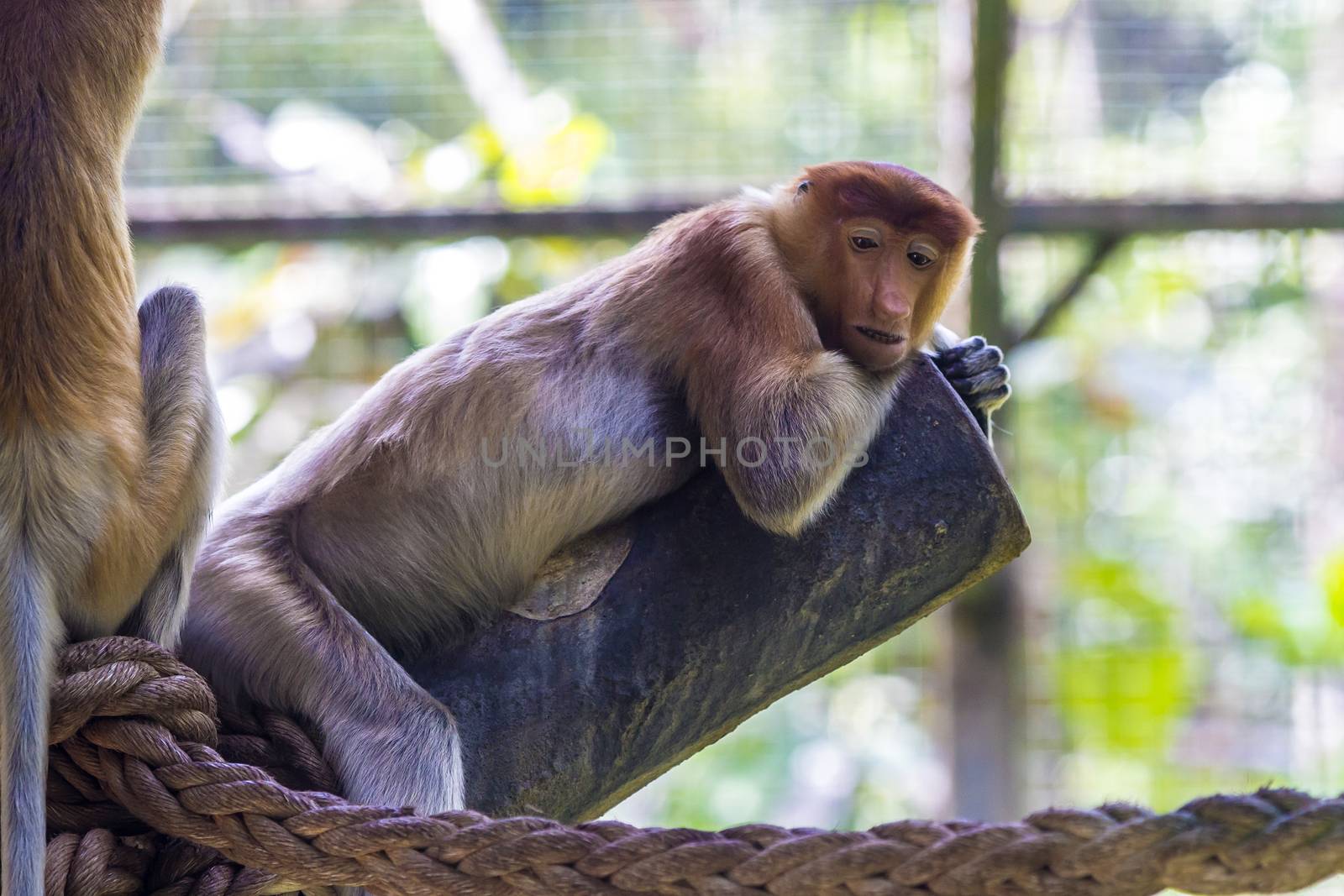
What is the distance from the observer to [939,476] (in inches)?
90.1

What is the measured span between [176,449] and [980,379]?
1543 mm

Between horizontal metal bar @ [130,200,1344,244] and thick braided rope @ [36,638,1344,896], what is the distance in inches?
108

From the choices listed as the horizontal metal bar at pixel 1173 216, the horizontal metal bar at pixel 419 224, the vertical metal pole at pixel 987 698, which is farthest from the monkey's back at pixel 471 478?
the vertical metal pole at pixel 987 698

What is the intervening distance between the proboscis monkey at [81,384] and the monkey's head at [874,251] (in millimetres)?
1275

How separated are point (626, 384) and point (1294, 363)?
487 cm

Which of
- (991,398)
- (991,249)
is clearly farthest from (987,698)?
(991,398)

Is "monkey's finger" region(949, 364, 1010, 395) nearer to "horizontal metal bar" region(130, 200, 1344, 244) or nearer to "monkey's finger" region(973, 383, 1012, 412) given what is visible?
"monkey's finger" region(973, 383, 1012, 412)

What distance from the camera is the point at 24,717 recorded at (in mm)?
1736

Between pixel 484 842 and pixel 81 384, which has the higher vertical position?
pixel 81 384

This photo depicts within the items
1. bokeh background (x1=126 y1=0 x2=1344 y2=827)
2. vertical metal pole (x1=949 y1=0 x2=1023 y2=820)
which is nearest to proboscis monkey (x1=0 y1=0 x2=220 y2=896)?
bokeh background (x1=126 y1=0 x2=1344 y2=827)

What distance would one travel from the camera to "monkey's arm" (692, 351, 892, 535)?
7.55 feet

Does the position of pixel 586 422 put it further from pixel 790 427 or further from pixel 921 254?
pixel 921 254

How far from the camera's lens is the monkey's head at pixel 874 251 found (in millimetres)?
2658

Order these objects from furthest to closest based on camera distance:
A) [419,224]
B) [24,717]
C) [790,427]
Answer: [419,224], [790,427], [24,717]
